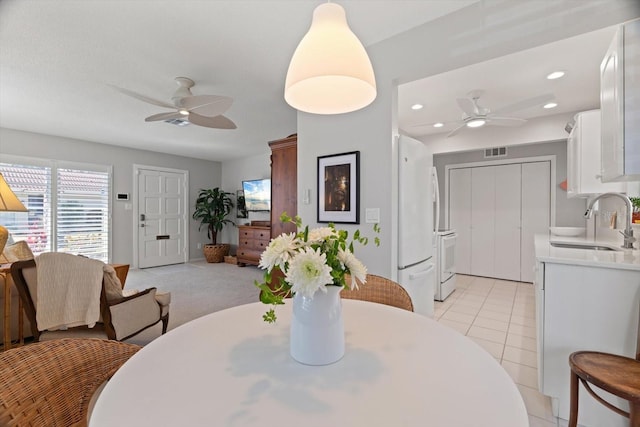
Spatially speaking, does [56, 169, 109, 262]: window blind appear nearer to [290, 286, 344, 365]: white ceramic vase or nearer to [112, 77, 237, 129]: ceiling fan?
[112, 77, 237, 129]: ceiling fan

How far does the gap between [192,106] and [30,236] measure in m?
4.10

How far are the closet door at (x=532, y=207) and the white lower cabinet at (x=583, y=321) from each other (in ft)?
11.1

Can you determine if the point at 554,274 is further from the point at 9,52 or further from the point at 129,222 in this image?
the point at 129,222

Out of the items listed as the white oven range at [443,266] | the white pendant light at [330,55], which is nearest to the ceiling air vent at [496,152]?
the white oven range at [443,266]

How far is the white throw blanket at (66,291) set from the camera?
182 centimetres

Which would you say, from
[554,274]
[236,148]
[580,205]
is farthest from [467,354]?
[236,148]

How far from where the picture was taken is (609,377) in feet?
4.08

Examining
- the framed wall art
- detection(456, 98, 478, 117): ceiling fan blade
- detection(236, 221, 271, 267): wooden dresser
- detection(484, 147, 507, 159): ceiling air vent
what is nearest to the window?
detection(236, 221, 271, 267): wooden dresser

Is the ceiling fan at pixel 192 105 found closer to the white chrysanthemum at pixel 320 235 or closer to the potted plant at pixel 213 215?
the white chrysanthemum at pixel 320 235

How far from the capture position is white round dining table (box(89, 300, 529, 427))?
59 centimetres

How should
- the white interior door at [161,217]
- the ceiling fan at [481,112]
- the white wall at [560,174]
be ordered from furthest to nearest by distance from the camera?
the white interior door at [161,217], the white wall at [560,174], the ceiling fan at [481,112]

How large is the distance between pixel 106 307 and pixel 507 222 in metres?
5.45

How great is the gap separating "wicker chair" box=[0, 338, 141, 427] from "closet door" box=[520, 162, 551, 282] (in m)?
5.35

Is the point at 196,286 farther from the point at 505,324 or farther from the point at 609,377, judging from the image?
the point at 609,377
